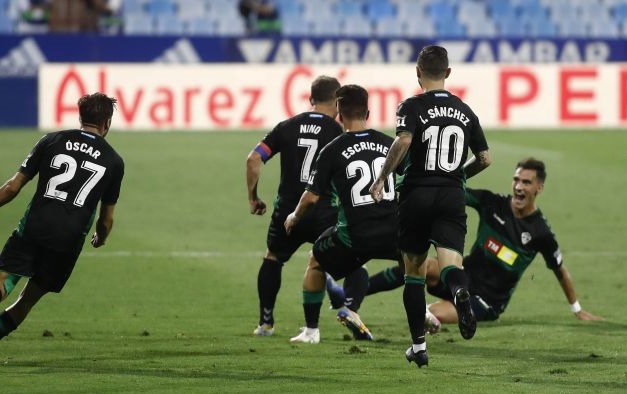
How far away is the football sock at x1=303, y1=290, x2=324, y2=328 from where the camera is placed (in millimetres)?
9164

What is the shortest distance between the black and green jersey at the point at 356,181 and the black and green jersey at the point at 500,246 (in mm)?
1451

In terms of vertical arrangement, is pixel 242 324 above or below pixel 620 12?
above

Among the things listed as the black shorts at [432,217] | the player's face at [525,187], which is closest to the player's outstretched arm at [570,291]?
the player's face at [525,187]

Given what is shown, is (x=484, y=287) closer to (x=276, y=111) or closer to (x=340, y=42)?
(x=276, y=111)

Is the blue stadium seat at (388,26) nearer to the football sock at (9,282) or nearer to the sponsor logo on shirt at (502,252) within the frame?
the sponsor logo on shirt at (502,252)

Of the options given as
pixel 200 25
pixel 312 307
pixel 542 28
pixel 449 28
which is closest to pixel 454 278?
pixel 312 307

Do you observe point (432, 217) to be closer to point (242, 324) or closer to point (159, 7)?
point (242, 324)

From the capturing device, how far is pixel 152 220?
1662cm

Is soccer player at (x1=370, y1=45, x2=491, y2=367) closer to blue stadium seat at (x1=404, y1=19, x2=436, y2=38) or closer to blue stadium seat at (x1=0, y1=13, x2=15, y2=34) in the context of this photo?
blue stadium seat at (x1=0, y1=13, x2=15, y2=34)

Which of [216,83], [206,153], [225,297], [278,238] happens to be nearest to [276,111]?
[216,83]

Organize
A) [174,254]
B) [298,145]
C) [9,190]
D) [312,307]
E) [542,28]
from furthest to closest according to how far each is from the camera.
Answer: [542,28] < [174,254] < [298,145] < [312,307] < [9,190]

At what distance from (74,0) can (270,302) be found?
20.3 metres

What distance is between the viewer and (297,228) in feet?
31.0

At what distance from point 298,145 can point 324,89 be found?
0.43m
